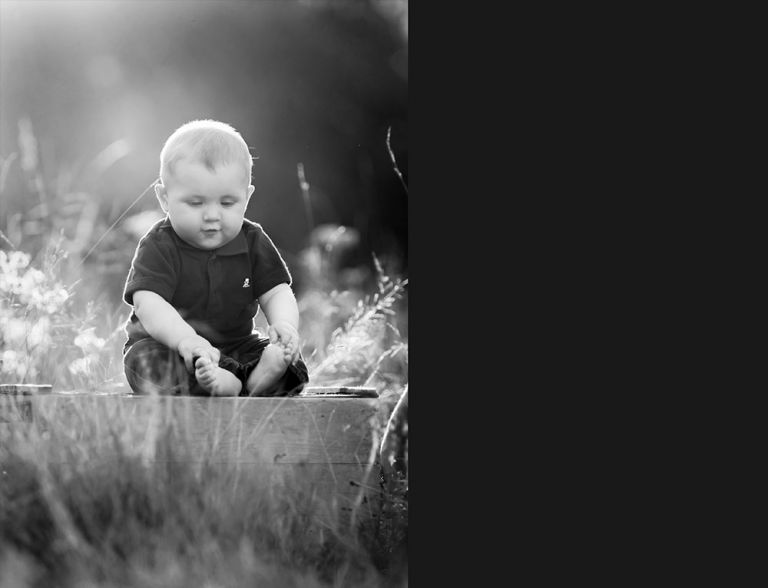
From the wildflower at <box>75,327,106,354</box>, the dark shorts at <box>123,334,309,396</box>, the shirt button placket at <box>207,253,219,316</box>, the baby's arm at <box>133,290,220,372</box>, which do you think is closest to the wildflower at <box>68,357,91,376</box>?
the wildflower at <box>75,327,106,354</box>

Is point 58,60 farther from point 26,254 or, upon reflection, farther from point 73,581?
point 73,581

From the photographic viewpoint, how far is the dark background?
113 inches

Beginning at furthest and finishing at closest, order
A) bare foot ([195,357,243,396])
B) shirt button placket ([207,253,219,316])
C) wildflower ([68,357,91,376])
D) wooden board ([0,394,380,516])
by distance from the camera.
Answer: wildflower ([68,357,91,376]) → shirt button placket ([207,253,219,316]) → bare foot ([195,357,243,396]) → wooden board ([0,394,380,516])

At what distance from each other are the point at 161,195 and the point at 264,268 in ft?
1.17

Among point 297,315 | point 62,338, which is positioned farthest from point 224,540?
point 62,338

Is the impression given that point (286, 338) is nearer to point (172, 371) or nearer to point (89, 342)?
point (172, 371)

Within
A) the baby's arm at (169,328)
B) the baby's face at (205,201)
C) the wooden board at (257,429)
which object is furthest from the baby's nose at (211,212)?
the wooden board at (257,429)

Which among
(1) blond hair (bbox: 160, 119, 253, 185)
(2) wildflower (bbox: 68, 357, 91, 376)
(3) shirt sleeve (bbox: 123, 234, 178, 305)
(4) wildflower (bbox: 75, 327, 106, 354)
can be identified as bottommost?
(2) wildflower (bbox: 68, 357, 91, 376)

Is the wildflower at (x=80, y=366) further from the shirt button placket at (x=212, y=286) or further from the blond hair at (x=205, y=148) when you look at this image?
the blond hair at (x=205, y=148)

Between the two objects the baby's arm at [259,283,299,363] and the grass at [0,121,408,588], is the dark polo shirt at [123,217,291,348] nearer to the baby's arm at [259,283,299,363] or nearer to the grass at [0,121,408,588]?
the baby's arm at [259,283,299,363]

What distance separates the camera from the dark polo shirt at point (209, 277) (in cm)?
278

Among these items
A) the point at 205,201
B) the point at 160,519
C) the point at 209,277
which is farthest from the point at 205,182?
the point at 160,519

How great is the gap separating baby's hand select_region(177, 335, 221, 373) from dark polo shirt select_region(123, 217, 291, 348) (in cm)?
14

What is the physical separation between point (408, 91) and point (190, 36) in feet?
2.84
